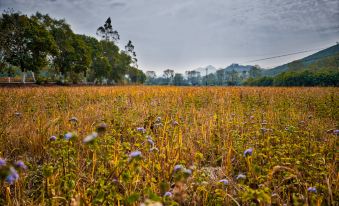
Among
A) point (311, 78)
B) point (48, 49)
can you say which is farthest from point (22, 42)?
point (311, 78)

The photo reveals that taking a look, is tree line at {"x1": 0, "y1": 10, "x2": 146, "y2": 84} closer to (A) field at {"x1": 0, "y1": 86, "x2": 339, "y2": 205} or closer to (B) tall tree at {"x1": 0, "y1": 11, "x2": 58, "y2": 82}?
(B) tall tree at {"x1": 0, "y1": 11, "x2": 58, "y2": 82}

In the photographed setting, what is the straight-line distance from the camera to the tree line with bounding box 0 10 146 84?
81.6ft

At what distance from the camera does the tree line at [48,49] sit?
24.9m

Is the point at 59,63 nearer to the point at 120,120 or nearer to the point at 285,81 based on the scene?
the point at 120,120

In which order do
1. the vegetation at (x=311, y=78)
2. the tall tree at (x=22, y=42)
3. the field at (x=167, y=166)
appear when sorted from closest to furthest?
the field at (x=167, y=166) → the tall tree at (x=22, y=42) → the vegetation at (x=311, y=78)

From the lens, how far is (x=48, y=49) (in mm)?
28156

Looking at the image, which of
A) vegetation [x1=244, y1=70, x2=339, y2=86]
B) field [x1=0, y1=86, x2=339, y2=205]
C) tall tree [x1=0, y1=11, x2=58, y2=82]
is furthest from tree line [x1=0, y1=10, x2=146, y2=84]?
vegetation [x1=244, y1=70, x2=339, y2=86]

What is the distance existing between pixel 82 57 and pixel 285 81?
56.8 metres

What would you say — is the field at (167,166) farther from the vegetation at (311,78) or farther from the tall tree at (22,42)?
the vegetation at (311,78)

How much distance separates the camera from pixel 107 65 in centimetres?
4453

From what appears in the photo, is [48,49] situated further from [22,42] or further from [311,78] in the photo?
[311,78]

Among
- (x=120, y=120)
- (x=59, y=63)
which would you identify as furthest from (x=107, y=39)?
(x=120, y=120)

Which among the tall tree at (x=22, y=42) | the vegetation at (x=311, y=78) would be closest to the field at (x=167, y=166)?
the tall tree at (x=22, y=42)

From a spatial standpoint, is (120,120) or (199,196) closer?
(199,196)
